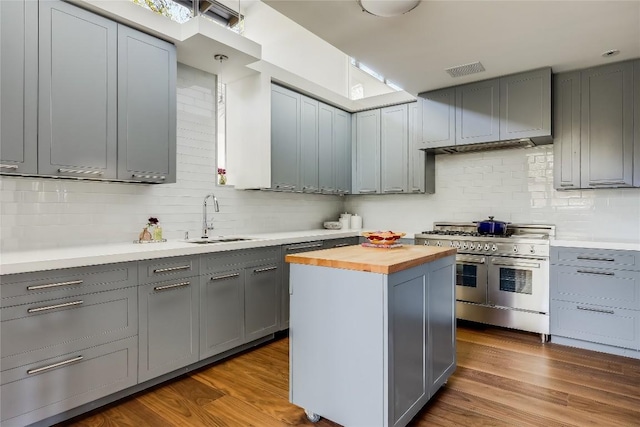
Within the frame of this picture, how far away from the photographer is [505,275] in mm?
3705

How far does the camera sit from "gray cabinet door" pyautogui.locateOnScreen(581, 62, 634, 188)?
11.1 feet

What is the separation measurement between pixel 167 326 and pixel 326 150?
9.57 ft

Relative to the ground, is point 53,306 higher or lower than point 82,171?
lower

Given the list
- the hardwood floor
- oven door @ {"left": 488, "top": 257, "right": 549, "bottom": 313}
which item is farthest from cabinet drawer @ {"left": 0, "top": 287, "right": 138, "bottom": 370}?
oven door @ {"left": 488, "top": 257, "right": 549, "bottom": 313}

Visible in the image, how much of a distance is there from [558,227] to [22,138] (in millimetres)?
4712

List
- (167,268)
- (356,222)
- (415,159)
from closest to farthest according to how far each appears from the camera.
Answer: (167,268) < (415,159) < (356,222)

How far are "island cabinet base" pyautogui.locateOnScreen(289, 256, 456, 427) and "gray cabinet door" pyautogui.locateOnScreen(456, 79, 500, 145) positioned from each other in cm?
220

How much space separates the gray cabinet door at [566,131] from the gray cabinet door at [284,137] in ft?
8.98

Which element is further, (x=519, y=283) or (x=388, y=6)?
(x=519, y=283)

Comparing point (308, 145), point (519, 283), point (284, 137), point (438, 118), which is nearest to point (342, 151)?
point (308, 145)

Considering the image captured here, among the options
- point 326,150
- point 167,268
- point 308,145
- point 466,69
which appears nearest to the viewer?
point 167,268

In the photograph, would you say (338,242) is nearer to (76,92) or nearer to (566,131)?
(566,131)

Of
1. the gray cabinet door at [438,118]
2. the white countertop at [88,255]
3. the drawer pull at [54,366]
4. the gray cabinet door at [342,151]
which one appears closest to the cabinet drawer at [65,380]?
the drawer pull at [54,366]

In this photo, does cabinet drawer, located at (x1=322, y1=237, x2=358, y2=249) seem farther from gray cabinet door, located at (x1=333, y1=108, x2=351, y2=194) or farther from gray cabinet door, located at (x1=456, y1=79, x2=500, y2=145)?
gray cabinet door, located at (x1=456, y1=79, x2=500, y2=145)
